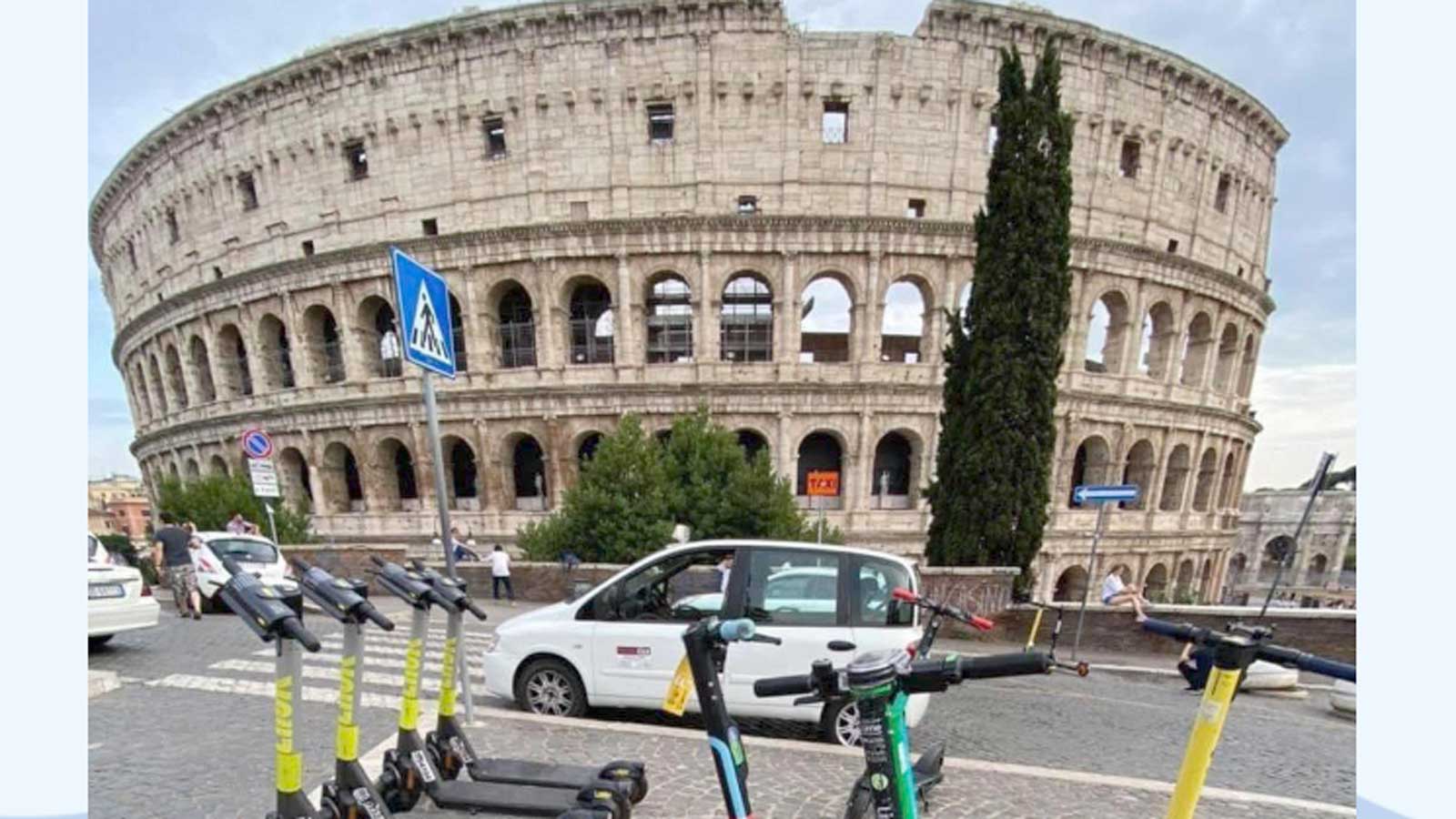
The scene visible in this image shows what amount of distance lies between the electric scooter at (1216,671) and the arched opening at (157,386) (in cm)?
3876

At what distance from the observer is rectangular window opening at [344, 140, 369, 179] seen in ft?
78.0

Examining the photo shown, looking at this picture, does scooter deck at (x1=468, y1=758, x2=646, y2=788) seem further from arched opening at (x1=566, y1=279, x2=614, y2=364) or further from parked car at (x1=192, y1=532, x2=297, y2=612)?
arched opening at (x1=566, y1=279, x2=614, y2=364)

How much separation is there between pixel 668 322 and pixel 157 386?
25962 millimetres

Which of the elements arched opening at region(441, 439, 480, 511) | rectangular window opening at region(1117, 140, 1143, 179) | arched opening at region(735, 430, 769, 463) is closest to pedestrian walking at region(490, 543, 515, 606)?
arched opening at region(735, 430, 769, 463)

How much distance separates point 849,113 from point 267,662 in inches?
825

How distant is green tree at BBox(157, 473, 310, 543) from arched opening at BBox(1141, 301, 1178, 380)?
2952cm

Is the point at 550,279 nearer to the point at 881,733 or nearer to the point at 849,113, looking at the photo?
the point at 849,113

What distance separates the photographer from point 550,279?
72.3 feet

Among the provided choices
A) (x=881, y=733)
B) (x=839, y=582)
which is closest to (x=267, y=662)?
(x=839, y=582)

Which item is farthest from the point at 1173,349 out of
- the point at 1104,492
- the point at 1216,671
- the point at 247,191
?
the point at 247,191

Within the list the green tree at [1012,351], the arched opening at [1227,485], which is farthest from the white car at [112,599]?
the arched opening at [1227,485]

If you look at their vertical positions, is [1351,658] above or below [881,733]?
below

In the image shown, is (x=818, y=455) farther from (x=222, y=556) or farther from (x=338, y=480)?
(x=338, y=480)

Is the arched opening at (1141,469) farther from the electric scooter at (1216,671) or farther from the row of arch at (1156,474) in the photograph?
the electric scooter at (1216,671)
